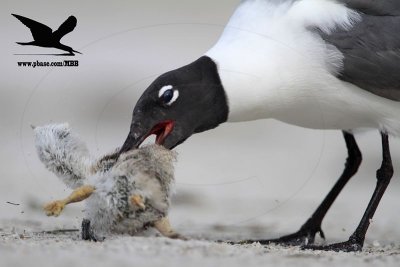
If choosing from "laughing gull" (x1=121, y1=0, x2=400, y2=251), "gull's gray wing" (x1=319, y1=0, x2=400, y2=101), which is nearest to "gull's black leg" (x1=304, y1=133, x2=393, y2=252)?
"laughing gull" (x1=121, y1=0, x2=400, y2=251)

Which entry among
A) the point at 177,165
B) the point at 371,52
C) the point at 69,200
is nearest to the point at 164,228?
the point at 69,200

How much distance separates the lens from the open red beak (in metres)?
4.78

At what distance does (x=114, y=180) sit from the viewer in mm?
4398

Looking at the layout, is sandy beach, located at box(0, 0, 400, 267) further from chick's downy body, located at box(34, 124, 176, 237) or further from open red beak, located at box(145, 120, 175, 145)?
open red beak, located at box(145, 120, 175, 145)

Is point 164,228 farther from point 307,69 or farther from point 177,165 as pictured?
point 177,165

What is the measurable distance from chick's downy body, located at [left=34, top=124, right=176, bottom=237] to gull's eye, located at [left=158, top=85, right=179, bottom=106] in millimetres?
265

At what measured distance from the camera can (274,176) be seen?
7.77 m

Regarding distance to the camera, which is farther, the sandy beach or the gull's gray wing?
the gull's gray wing

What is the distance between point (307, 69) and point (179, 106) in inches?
28.7

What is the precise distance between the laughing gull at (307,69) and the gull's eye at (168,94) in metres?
0.12

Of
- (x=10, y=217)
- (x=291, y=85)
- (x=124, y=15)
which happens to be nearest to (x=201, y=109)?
(x=291, y=85)

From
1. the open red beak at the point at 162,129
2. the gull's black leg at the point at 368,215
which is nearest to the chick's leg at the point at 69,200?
the open red beak at the point at 162,129

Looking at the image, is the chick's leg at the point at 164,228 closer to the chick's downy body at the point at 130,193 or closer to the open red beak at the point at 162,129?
the chick's downy body at the point at 130,193

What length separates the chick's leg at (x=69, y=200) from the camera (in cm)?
424
